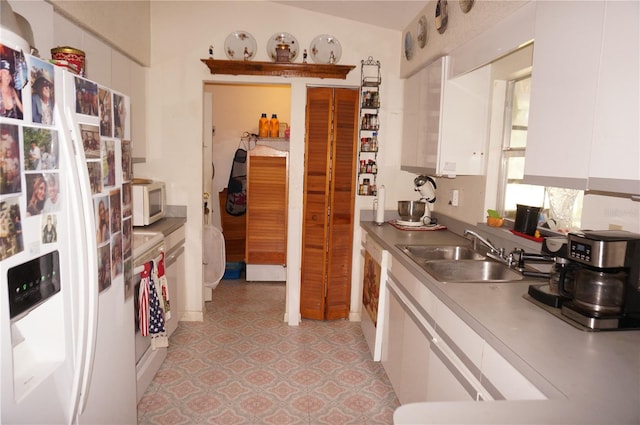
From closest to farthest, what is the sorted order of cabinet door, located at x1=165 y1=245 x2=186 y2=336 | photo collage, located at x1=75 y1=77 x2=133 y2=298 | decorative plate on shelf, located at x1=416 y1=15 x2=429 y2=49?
photo collage, located at x1=75 y1=77 x2=133 y2=298 → decorative plate on shelf, located at x1=416 y1=15 x2=429 y2=49 → cabinet door, located at x1=165 y1=245 x2=186 y2=336

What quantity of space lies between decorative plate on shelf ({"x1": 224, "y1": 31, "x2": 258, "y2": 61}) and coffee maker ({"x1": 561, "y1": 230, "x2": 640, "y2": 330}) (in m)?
2.95

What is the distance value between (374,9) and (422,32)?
469 millimetres

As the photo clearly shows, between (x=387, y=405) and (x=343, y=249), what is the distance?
1.47 metres

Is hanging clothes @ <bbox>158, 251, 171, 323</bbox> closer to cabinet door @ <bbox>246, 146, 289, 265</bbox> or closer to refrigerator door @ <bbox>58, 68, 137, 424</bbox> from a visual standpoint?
refrigerator door @ <bbox>58, 68, 137, 424</bbox>

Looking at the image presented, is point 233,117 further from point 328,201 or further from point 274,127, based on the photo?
point 328,201

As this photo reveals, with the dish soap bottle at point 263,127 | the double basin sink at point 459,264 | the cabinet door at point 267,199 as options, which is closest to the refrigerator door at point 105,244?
the double basin sink at point 459,264

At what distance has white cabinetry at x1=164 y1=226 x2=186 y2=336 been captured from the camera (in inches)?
127

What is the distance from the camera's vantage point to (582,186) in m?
1.44

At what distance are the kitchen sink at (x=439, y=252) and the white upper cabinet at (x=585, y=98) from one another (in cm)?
98

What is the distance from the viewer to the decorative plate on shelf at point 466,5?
2332mm

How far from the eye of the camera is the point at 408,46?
3412 millimetres

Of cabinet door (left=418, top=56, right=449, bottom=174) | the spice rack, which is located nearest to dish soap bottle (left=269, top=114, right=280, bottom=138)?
the spice rack

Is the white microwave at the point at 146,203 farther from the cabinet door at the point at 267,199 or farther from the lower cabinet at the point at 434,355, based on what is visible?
the lower cabinet at the point at 434,355

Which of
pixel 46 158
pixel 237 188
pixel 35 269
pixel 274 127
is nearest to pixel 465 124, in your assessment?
pixel 46 158
